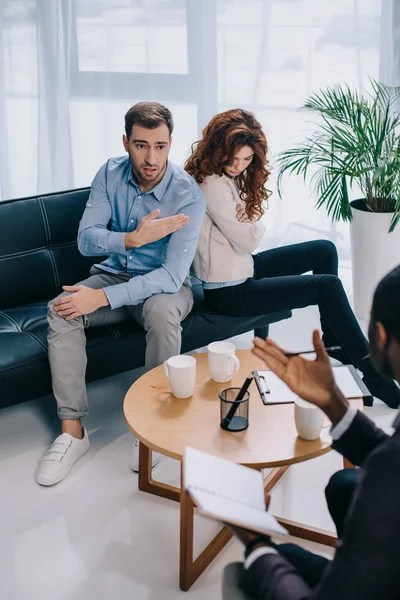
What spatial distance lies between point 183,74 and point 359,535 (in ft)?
11.7

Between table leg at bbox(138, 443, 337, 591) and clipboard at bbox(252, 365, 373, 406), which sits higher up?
clipboard at bbox(252, 365, 373, 406)

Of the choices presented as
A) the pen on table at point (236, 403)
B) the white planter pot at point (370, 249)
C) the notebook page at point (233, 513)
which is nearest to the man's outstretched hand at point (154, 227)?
the pen on table at point (236, 403)

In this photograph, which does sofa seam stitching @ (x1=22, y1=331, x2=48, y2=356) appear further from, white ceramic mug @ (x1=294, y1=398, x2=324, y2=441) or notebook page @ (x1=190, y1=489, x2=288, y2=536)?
notebook page @ (x1=190, y1=489, x2=288, y2=536)

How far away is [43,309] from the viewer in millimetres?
2826

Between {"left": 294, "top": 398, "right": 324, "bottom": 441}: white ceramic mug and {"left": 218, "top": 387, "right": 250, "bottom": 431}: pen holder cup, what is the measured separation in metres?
0.13

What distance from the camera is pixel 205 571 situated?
1977 millimetres

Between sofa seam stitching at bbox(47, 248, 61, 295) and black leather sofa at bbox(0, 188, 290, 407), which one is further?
sofa seam stitching at bbox(47, 248, 61, 295)

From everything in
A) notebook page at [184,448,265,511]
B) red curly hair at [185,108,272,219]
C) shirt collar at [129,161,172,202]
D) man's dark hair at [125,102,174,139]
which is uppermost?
man's dark hair at [125,102,174,139]

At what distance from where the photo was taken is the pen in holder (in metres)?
1.93

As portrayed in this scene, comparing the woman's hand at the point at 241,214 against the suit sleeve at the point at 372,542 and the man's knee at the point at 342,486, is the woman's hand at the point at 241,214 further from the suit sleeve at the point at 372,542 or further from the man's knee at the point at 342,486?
the suit sleeve at the point at 372,542

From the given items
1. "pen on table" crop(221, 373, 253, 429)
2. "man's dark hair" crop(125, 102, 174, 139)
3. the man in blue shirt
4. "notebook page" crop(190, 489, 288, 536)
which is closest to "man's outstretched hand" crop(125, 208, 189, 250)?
the man in blue shirt

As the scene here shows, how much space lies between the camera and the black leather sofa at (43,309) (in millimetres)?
2488

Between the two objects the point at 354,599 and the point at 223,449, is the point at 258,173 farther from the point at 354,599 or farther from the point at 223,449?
the point at 354,599

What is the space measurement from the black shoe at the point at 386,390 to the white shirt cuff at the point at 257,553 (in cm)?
155
